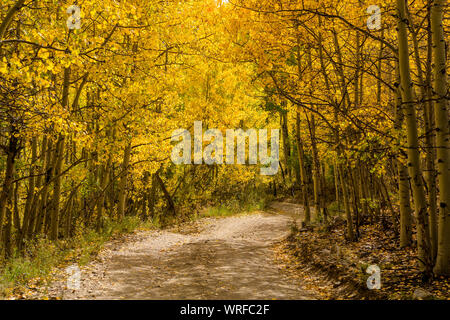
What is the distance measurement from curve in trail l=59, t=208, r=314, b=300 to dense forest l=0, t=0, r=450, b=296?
2.27 metres

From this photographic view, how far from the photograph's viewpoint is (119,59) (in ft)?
27.5

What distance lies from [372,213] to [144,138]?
828cm

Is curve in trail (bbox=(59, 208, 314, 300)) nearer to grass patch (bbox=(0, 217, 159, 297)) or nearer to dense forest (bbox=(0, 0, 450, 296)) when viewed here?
grass patch (bbox=(0, 217, 159, 297))

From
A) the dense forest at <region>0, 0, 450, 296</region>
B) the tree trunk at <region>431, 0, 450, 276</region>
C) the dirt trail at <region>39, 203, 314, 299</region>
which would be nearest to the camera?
the tree trunk at <region>431, 0, 450, 276</region>

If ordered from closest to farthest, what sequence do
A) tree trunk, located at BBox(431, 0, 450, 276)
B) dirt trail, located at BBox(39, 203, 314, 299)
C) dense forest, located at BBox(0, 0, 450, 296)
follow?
tree trunk, located at BBox(431, 0, 450, 276) → dense forest, located at BBox(0, 0, 450, 296) → dirt trail, located at BBox(39, 203, 314, 299)

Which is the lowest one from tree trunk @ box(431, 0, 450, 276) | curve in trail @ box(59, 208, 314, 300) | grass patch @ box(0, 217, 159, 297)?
curve in trail @ box(59, 208, 314, 300)

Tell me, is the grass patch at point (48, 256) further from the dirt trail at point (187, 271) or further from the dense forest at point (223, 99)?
the dense forest at point (223, 99)

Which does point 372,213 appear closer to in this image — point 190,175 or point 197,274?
point 197,274

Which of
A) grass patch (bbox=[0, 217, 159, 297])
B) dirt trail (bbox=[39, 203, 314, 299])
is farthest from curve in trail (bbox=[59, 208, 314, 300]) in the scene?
grass patch (bbox=[0, 217, 159, 297])

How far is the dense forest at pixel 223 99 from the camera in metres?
5.46

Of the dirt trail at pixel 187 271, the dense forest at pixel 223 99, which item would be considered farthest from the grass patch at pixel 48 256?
the dense forest at pixel 223 99

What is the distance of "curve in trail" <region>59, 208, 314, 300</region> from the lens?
20.6 ft

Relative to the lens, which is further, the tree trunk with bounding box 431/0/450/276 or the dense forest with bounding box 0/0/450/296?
the dense forest with bounding box 0/0/450/296
